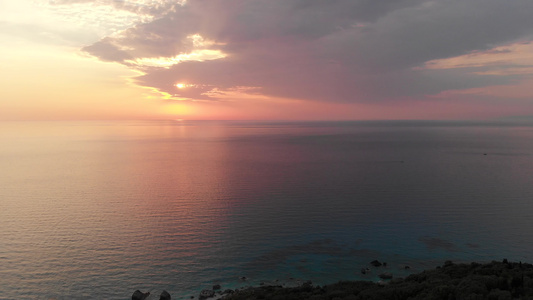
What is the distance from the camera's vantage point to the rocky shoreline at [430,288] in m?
26.4

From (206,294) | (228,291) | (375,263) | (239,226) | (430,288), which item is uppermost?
(430,288)

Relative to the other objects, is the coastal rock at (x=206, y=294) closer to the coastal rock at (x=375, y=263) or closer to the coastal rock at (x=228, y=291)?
the coastal rock at (x=228, y=291)

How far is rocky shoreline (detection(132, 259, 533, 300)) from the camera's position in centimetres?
2644

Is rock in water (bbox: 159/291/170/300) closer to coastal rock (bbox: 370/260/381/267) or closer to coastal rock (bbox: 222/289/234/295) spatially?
coastal rock (bbox: 222/289/234/295)

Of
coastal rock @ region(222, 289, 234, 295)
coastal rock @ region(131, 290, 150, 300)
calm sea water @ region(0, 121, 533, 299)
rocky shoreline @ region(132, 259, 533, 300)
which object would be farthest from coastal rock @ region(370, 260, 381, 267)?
coastal rock @ region(131, 290, 150, 300)

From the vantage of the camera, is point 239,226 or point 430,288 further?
point 239,226

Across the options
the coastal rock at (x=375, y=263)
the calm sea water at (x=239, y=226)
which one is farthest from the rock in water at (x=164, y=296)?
the coastal rock at (x=375, y=263)

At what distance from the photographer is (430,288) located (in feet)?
93.9

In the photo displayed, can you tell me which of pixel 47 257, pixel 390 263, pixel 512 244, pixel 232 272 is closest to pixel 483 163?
pixel 512 244

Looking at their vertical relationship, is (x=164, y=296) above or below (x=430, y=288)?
below

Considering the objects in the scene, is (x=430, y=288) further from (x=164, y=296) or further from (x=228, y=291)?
(x=164, y=296)

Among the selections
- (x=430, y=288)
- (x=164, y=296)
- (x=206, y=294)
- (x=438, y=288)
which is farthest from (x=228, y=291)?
(x=438, y=288)

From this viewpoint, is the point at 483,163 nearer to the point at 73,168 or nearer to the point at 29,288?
the point at 29,288

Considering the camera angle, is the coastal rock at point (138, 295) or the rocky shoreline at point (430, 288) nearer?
the rocky shoreline at point (430, 288)
